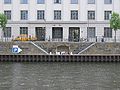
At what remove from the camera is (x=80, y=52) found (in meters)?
81.8

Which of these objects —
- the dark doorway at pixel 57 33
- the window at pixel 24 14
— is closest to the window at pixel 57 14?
the dark doorway at pixel 57 33

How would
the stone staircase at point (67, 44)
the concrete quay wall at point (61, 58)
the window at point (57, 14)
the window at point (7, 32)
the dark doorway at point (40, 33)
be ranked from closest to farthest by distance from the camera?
the concrete quay wall at point (61, 58) < the stone staircase at point (67, 44) < the window at point (7, 32) < the dark doorway at point (40, 33) < the window at point (57, 14)

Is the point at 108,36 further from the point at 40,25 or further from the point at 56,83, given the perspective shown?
the point at 56,83

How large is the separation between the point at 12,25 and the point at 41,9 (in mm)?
7098

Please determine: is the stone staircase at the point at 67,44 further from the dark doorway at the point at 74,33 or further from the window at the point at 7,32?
the window at the point at 7,32

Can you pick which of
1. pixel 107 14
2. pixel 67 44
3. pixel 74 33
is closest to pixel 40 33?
pixel 74 33

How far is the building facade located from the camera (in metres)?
94.6

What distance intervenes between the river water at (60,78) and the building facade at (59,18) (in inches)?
1065

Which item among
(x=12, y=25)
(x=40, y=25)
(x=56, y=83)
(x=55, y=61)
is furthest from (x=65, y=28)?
(x=56, y=83)

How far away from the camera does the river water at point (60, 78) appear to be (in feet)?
155

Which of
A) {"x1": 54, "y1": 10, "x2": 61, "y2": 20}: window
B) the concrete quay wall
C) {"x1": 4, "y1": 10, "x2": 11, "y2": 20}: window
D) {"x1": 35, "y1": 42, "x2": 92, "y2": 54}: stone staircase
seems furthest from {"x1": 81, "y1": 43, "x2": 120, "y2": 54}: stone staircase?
{"x1": 4, "y1": 10, "x2": 11, "y2": 20}: window

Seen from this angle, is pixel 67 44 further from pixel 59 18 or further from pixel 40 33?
pixel 59 18

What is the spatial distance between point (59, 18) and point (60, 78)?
42384 millimetres

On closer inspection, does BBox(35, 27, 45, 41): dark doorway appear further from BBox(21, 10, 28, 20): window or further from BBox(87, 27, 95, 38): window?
BBox(87, 27, 95, 38): window
